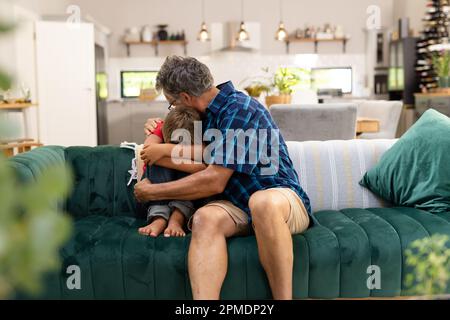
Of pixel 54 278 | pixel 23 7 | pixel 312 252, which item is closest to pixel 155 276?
pixel 54 278

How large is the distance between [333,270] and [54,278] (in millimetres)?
986

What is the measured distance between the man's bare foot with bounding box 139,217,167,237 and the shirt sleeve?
0.33 meters

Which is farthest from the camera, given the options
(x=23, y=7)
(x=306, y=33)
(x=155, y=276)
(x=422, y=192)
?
(x=306, y=33)

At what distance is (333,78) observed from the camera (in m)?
10.0

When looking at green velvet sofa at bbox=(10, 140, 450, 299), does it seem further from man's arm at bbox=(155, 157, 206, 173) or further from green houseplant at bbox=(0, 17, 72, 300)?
green houseplant at bbox=(0, 17, 72, 300)

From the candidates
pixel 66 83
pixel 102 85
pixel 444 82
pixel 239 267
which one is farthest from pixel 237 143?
pixel 102 85

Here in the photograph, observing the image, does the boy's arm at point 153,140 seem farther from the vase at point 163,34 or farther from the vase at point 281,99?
the vase at point 163,34

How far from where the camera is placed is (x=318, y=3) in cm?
989

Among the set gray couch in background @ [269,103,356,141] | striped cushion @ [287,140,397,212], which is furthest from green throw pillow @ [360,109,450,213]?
gray couch in background @ [269,103,356,141]

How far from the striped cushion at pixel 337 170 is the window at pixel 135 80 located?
750cm

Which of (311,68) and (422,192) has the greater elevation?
(311,68)

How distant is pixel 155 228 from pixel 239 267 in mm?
388

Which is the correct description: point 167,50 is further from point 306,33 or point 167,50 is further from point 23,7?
point 23,7

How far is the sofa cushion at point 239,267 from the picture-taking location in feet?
6.48
